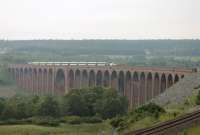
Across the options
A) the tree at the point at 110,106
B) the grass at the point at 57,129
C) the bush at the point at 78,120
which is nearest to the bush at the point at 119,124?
the grass at the point at 57,129

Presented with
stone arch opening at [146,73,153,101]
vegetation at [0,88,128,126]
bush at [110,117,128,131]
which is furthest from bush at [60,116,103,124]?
stone arch opening at [146,73,153,101]

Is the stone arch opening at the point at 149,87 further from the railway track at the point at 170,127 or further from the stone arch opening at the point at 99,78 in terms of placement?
the railway track at the point at 170,127

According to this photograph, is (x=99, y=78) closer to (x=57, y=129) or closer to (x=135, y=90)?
(x=135, y=90)

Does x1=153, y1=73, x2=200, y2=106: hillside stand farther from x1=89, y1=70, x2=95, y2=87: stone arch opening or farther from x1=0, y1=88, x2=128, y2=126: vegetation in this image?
x1=89, y1=70, x2=95, y2=87: stone arch opening

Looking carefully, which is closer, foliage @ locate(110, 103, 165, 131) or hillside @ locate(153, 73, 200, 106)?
foliage @ locate(110, 103, 165, 131)

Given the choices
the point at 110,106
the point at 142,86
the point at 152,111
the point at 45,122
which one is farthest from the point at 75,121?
the point at 142,86

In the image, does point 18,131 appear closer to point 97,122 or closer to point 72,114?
point 97,122

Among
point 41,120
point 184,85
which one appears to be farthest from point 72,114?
point 184,85
